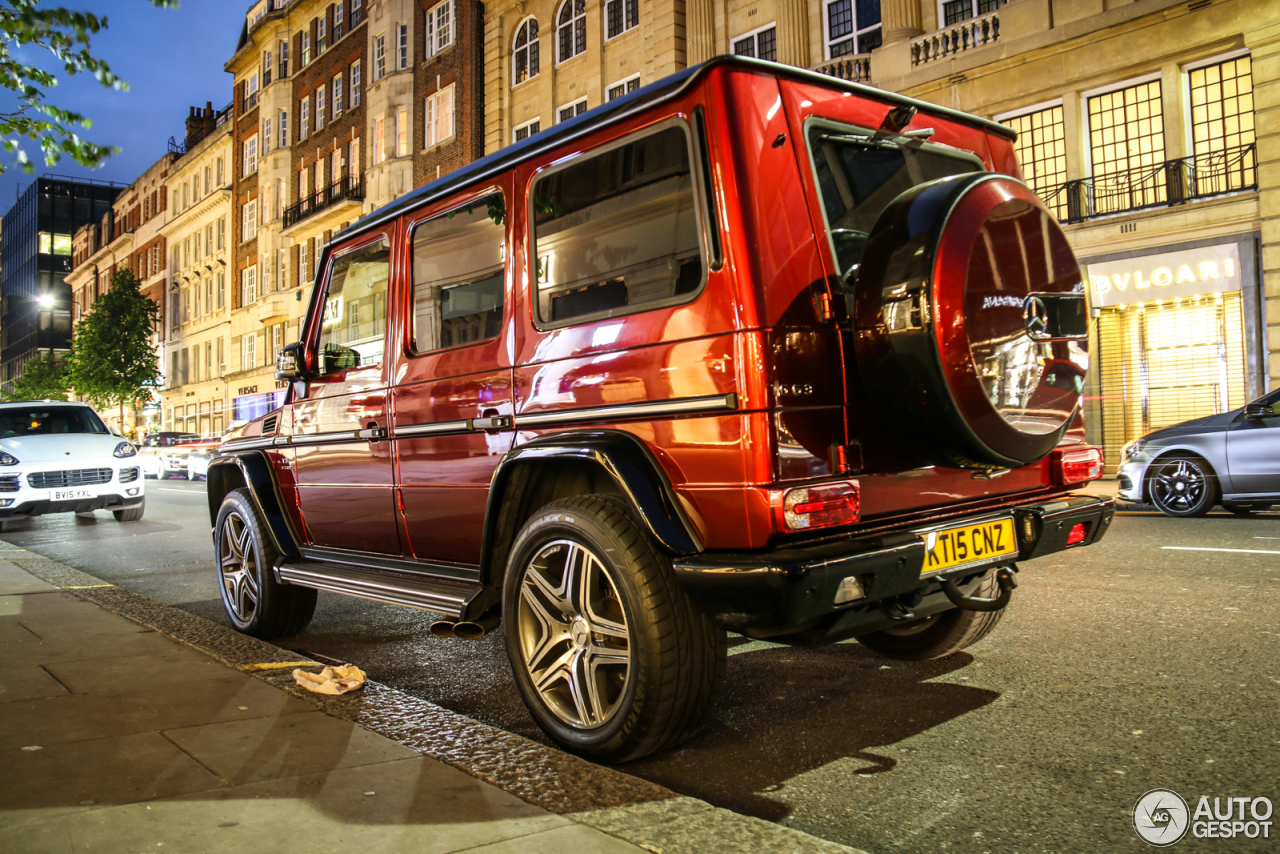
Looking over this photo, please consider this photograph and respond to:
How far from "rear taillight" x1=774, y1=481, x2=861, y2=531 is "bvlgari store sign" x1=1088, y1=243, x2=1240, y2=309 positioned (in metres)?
15.7

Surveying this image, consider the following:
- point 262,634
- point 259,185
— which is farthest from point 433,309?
point 259,185

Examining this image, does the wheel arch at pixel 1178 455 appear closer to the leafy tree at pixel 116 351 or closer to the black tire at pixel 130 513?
the black tire at pixel 130 513

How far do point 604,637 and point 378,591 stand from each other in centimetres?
141

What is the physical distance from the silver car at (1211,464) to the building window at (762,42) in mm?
13931

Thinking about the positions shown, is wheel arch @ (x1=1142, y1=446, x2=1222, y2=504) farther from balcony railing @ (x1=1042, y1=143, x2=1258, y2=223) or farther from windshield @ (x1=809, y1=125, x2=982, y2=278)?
balcony railing @ (x1=1042, y1=143, x2=1258, y2=223)

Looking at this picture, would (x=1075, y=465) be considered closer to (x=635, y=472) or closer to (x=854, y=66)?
(x=635, y=472)

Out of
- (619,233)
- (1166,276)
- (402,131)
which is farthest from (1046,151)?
(402,131)

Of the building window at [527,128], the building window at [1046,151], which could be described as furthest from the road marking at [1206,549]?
the building window at [527,128]

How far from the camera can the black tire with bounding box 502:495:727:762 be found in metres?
2.84

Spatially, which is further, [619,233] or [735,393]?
[619,233]

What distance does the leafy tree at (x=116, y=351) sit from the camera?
164ft

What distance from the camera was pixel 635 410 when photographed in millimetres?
3049

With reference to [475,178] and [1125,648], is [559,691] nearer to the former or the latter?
[475,178]

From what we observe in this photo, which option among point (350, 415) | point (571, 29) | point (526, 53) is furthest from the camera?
point (526, 53)
